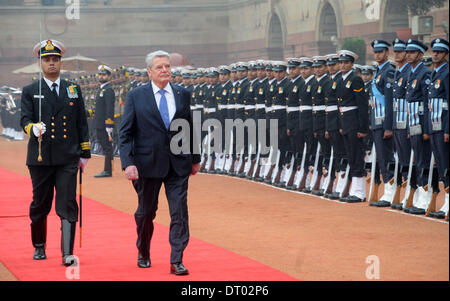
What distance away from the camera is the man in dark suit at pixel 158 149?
8.19 m

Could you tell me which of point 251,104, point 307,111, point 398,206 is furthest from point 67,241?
point 251,104

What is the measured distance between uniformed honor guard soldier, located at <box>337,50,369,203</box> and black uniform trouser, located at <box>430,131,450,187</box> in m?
2.46

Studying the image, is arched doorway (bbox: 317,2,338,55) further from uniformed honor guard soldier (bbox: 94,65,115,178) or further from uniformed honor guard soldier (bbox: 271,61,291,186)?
uniformed honor guard soldier (bbox: 271,61,291,186)

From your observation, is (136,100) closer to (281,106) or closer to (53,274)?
(53,274)

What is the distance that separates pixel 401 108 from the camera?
41.8 ft

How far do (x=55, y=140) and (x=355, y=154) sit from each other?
256 inches

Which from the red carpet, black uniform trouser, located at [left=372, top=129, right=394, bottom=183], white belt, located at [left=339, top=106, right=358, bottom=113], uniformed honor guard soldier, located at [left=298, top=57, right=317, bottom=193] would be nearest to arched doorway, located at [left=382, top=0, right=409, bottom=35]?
uniformed honor guard soldier, located at [left=298, top=57, right=317, bottom=193]

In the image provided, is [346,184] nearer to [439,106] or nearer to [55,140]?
[439,106]

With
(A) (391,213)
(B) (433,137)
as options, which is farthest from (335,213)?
(B) (433,137)

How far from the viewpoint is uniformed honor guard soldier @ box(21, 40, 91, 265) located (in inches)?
347

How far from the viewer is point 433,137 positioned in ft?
38.5

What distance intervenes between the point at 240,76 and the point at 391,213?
24.1 ft

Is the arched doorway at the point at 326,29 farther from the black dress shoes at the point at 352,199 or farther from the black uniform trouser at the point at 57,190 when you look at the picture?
the black uniform trouser at the point at 57,190

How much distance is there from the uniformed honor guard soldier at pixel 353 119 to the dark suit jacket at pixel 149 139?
20.5 feet
